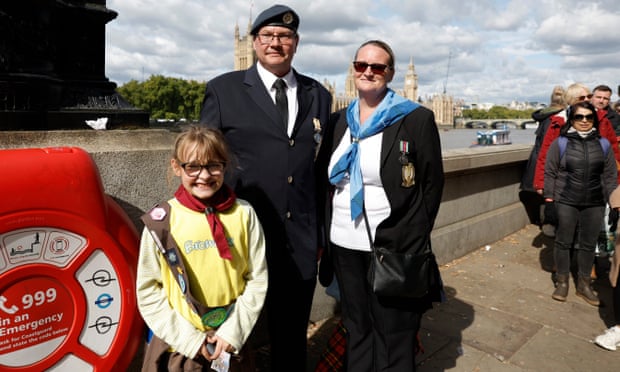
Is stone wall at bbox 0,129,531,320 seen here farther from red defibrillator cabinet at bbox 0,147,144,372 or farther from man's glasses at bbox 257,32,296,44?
man's glasses at bbox 257,32,296,44

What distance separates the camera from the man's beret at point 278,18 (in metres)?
2.48

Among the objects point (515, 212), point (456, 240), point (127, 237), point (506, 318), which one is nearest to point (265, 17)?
point (127, 237)

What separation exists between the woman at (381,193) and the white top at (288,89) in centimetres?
30

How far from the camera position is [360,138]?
2.63 metres

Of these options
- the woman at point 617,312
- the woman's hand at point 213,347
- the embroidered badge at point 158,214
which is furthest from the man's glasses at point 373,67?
the woman at point 617,312

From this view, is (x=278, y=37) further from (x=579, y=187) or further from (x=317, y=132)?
(x=579, y=187)

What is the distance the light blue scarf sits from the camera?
8.43 feet

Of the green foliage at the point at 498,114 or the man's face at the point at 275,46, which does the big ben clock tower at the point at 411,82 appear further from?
the man's face at the point at 275,46

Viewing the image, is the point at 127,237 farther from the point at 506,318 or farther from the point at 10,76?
the point at 506,318

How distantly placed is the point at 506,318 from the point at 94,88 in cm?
375

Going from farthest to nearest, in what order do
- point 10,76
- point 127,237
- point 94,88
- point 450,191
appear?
1. point 450,191
2. point 94,88
3. point 10,76
4. point 127,237

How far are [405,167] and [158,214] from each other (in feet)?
4.11

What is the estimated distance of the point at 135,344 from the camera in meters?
2.13

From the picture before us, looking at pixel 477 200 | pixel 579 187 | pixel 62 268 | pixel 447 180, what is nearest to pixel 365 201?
pixel 62 268
